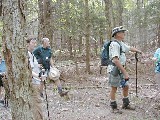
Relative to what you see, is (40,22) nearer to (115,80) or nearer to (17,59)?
(115,80)

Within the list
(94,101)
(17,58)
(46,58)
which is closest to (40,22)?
(46,58)

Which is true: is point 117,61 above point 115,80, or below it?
above

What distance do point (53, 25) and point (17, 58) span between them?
11460 mm

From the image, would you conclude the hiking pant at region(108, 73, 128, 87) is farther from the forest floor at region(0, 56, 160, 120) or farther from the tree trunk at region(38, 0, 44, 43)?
the tree trunk at region(38, 0, 44, 43)

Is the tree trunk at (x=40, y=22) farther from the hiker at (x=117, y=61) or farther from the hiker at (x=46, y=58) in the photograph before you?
the hiker at (x=117, y=61)

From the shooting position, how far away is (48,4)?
14500mm

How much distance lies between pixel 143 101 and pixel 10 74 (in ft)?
20.6

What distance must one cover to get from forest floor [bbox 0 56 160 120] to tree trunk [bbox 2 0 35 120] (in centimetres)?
393

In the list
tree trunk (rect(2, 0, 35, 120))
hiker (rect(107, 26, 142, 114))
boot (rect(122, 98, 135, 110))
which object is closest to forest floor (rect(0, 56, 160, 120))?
boot (rect(122, 98, 135, 110))

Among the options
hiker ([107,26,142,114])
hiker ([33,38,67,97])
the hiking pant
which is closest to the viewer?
hiker ([107,26,142,114])

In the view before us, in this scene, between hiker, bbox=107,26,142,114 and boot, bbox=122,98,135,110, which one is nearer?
hiker, bbox=107,26,142,114

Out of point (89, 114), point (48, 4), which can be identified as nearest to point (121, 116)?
point (89, 114)

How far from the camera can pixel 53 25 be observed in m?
14.9

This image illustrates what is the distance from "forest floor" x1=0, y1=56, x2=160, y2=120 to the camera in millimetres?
7680
